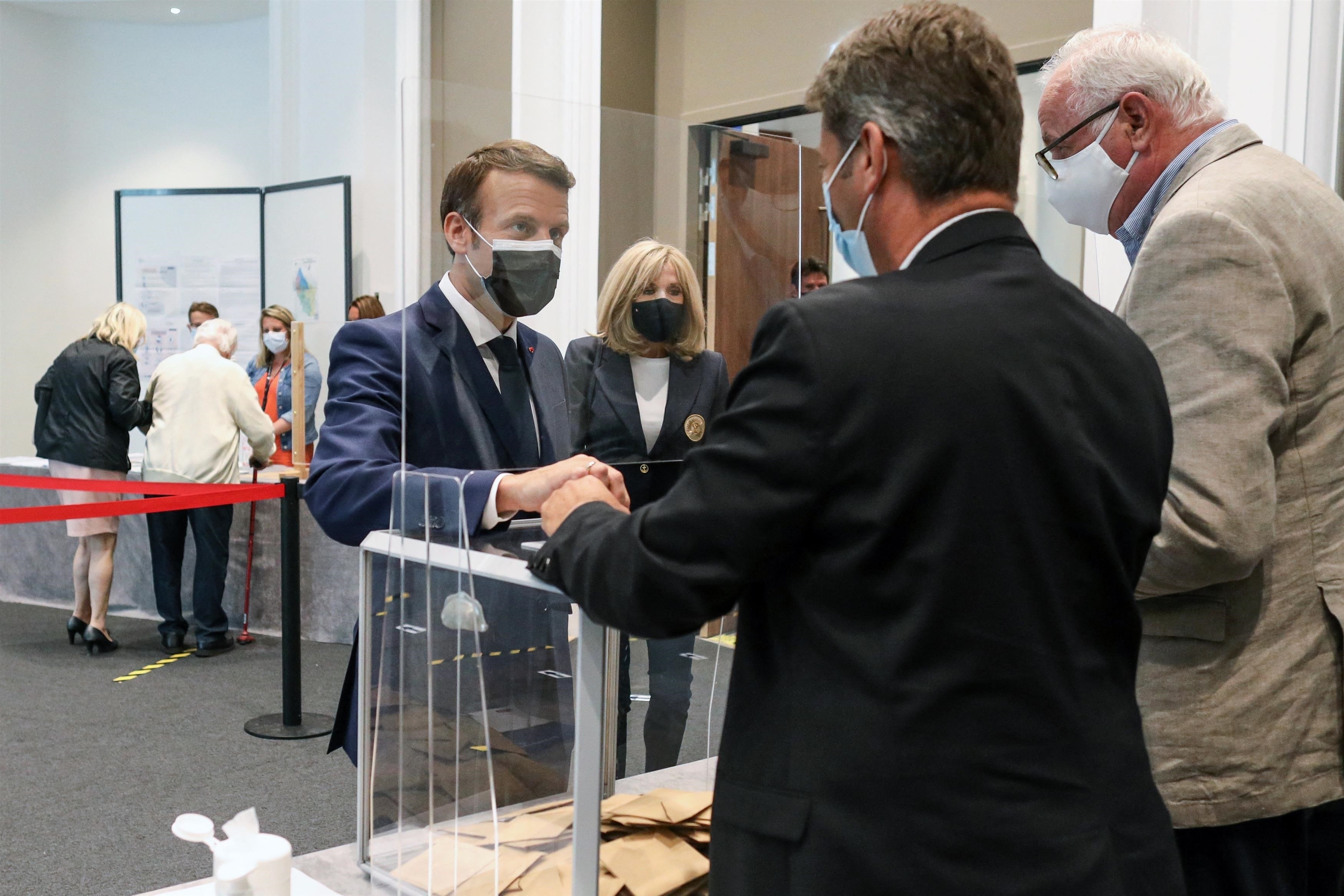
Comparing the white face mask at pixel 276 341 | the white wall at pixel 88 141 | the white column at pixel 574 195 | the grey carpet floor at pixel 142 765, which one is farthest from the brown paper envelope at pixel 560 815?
the white wall at pixel 88 141

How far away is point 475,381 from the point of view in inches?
59.1

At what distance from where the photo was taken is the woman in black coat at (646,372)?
5.17 feet

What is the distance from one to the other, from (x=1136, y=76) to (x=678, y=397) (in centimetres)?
78

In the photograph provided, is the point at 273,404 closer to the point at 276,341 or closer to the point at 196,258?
the point at 276,341

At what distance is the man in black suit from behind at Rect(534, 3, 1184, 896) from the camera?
3.14ft

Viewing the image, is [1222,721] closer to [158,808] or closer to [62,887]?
[62,887]

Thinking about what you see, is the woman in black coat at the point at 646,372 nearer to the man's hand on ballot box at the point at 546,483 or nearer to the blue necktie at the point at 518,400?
the blue necktie at the point at 518,400

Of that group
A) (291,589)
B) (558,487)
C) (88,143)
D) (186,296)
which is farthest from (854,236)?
(88,143)

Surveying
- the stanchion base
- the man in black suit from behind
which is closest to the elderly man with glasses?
the man in black suit from behind

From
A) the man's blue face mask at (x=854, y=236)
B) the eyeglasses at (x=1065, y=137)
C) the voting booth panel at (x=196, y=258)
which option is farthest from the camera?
the voting booth panel at (x=196, y=258)

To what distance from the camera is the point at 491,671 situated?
1.39 meters

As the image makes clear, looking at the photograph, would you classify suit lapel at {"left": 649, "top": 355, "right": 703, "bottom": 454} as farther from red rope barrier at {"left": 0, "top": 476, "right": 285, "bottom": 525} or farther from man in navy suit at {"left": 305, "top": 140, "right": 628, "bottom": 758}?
red rope barrier at {"left": 0, "top": 476, "right": 285, "bottom": 525}

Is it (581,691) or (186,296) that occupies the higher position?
(186,296)

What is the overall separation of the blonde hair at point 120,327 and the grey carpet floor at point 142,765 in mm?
1582
